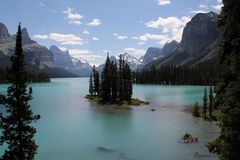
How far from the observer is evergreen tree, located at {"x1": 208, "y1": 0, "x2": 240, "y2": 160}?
68.0 feet

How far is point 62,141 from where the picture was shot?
2330 inches

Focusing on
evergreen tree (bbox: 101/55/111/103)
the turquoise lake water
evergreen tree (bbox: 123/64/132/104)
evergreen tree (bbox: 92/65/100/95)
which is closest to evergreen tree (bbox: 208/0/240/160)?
the turquoise lake water

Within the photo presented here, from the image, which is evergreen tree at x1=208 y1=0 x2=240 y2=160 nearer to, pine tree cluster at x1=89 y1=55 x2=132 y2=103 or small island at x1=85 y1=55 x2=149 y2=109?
small island at x1=85 y1=55 x2=149 y2=109

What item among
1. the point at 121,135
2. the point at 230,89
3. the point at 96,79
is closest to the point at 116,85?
the point at 96,79

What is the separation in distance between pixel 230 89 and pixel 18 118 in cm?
1893

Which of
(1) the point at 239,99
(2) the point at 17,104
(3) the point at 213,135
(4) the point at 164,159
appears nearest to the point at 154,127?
(3) the point at 213,135

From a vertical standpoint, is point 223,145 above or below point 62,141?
above

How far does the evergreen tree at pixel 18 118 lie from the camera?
28453mm

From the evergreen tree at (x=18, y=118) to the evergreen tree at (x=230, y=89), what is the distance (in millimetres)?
16663

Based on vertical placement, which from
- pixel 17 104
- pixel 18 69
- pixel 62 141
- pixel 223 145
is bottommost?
pixel 62 141

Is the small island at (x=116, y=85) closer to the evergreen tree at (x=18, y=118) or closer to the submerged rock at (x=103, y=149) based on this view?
the submerged rock at (x=103, y=149)

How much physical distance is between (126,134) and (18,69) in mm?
40018

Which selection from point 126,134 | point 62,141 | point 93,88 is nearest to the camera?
point 62,141

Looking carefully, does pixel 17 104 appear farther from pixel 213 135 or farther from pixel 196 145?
pixel 213 135
